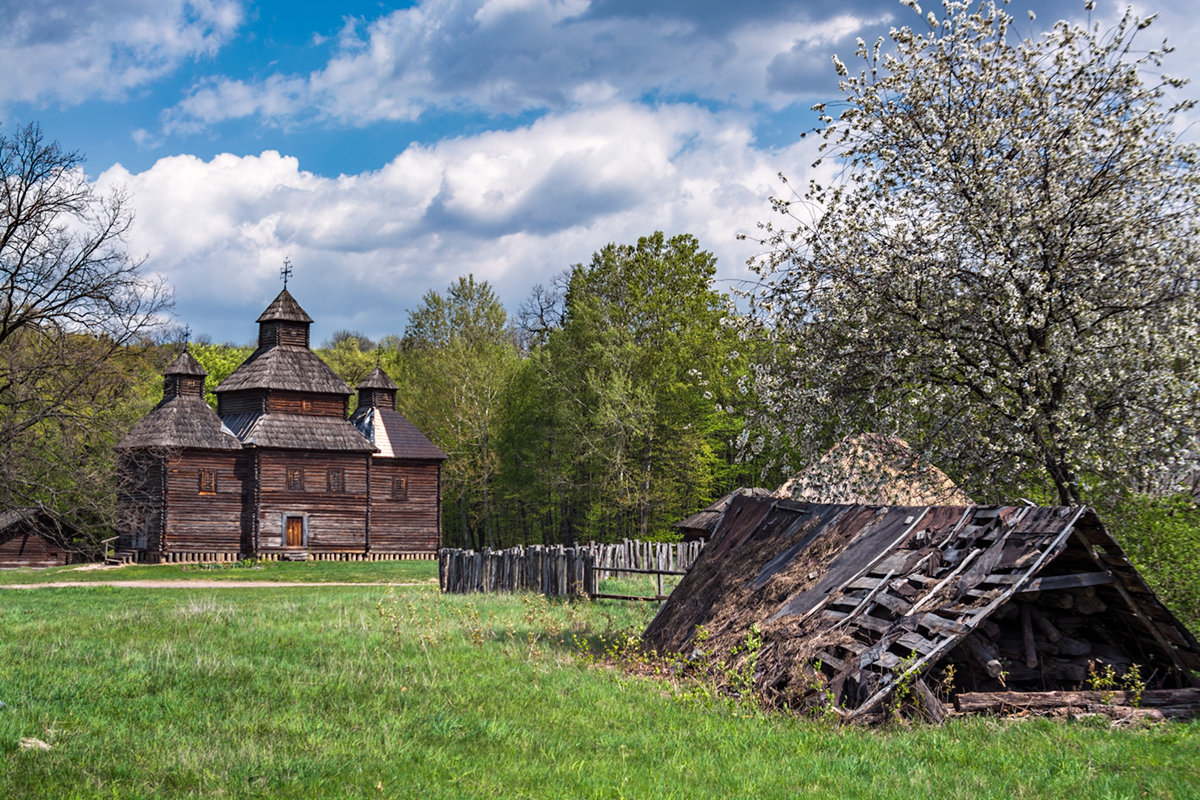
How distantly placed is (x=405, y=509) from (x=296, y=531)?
18.3ft

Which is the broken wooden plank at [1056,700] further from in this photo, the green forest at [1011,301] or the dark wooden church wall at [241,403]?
the dark wooden church wall at [241,403]

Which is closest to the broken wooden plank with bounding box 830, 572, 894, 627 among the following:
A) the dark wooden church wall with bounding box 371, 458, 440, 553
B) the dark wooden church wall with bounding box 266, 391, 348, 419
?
the dark wooden church wall with bounding box 371, 458, 440, 553

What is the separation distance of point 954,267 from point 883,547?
538cm

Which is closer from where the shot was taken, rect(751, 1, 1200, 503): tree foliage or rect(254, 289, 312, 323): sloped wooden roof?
rect(751, 1, 1200, 503): tree foliage

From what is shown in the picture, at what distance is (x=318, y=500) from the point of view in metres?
44.0

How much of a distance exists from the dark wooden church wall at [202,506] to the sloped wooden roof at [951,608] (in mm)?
36606

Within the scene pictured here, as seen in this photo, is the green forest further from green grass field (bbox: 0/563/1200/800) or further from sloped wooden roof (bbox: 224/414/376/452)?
sloped wooden roof (bbox: 224/414/376/452)

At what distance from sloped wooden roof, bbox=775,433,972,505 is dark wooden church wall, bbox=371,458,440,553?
34.2 meters

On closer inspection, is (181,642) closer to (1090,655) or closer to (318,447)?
(1090,655)

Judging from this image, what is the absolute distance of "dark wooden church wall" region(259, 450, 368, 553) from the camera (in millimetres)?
42781

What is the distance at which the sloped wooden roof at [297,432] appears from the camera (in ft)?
141

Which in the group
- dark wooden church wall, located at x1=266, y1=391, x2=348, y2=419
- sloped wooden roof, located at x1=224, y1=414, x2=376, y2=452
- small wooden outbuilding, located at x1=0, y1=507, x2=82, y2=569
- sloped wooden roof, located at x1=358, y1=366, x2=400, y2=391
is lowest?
small wooden outbuilding, located at x1=0, y1=507, x2=82, y2=569

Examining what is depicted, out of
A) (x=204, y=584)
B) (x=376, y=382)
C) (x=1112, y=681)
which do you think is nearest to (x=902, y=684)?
(x=1112, y=681)

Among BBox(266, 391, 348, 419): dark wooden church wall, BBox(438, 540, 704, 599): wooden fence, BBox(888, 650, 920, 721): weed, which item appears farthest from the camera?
BBox(266, 391, 348, 419): dark wooden church wall
